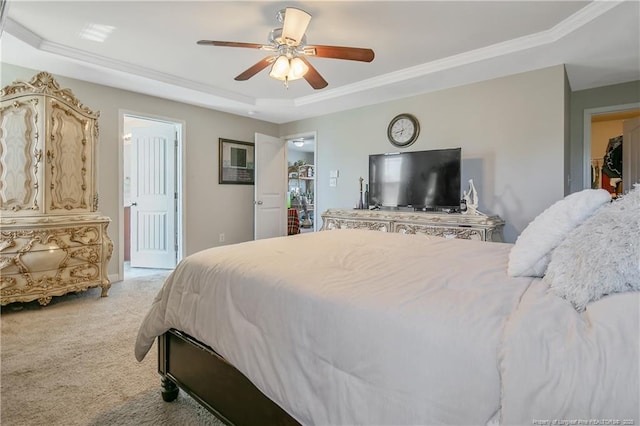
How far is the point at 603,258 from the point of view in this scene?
0.86 meters

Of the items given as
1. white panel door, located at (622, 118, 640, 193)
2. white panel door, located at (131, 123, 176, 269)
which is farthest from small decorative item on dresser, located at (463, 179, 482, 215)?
white panel door, located at (131, 123, 176, 269)

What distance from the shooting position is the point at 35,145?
3146 mm

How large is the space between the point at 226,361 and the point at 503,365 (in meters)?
1.05

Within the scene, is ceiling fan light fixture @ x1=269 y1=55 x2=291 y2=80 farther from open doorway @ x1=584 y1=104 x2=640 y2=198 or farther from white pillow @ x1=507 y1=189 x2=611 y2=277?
open doorway @ x1=584 y1=104 x2=640 y2=198

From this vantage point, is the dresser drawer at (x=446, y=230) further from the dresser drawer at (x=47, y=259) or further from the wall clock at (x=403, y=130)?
the dresser drawer at (x=47, y=259)

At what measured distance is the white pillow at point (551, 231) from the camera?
115cm

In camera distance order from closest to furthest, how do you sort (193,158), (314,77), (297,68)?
(297,68)
(314,77)
(193,158)

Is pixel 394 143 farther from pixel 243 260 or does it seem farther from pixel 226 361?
pixel 226 361

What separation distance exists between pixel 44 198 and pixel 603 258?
4111 millimetres

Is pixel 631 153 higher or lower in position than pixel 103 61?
lower

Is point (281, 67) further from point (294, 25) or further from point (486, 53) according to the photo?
point (486, 53)

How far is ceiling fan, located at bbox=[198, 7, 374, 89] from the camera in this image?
2.32 metres

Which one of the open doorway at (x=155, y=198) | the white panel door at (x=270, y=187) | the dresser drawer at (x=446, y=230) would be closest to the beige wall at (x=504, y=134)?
the dresser drawer at (x=446, y=230)

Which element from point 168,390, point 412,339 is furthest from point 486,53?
point 168,390
